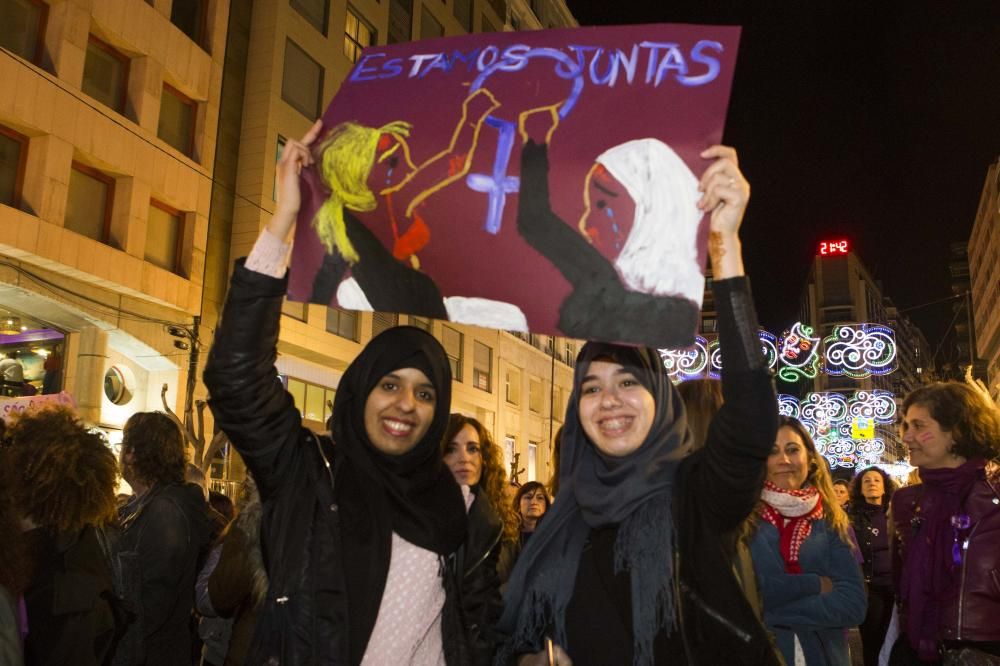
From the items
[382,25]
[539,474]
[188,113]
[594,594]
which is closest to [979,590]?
[594,594]

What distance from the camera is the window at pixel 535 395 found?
38.5m

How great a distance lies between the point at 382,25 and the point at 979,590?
26.8m

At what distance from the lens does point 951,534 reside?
4.55 m

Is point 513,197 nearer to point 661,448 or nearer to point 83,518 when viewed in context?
point 661,448

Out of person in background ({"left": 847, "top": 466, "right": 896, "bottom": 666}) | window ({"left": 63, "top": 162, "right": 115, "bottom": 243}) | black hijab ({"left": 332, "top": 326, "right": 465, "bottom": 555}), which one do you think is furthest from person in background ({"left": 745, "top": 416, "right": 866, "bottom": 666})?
window ({"left": 63, "top": 162, "right": 115, "bottom": 243})

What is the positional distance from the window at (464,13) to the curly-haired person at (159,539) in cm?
3133

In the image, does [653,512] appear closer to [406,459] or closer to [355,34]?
[406,459]

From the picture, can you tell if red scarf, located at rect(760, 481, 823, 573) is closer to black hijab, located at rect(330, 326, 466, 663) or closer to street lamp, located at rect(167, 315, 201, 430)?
black hijab, located at rect(330, 326, 466, 663)

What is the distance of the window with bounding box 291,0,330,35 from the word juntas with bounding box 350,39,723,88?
2231cm

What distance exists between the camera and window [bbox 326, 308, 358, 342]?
2395cm

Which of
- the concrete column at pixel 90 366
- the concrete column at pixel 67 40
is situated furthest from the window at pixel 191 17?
the concrete column at pixel 90 366

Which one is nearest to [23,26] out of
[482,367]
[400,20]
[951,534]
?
[400,20]

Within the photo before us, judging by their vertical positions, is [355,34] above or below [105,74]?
above

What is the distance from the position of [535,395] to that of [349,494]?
120 ft
